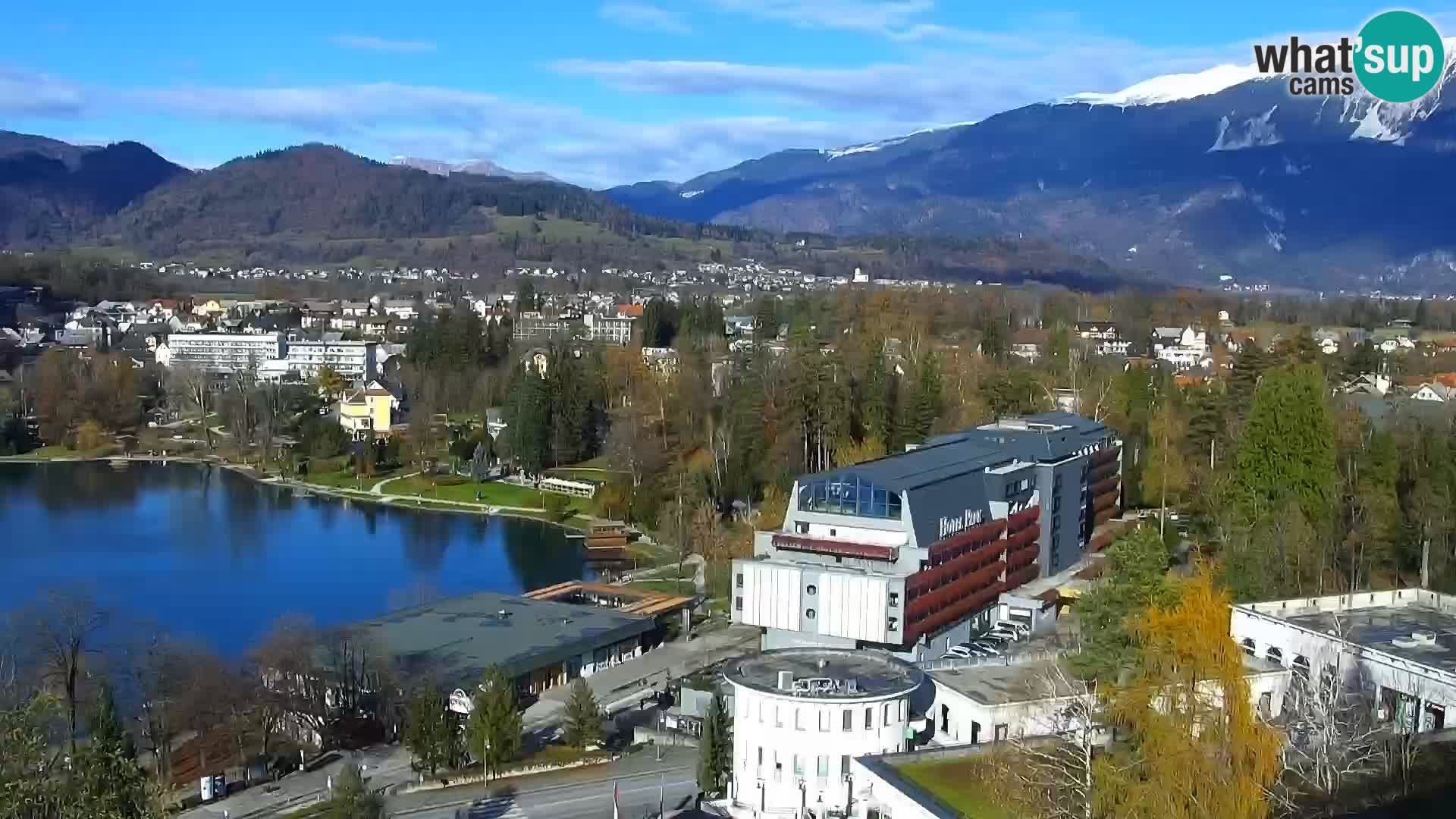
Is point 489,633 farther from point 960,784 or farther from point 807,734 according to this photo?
point 960,784

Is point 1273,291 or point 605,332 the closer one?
point 605,332

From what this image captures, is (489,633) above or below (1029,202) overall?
below

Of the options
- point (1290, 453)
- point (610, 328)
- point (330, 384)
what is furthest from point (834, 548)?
point (610, 328)

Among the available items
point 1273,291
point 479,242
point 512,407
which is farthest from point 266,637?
point 1273,291

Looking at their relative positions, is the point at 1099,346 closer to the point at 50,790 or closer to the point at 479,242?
the point at 50,790

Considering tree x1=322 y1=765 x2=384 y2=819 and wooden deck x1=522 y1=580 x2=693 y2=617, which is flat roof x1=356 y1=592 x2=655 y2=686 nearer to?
wooden deck x1=522 y1=580 x2=693 y2=617
